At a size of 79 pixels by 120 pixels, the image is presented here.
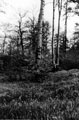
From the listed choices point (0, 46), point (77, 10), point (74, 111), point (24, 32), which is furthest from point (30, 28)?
point (74, 111)

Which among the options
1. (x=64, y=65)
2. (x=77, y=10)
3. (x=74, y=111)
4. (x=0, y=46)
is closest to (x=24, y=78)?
(x=74, y=111)

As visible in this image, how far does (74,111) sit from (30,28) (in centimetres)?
4019

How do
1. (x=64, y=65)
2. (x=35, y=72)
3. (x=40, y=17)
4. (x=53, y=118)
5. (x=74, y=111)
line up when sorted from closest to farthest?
(x=53, y=118) < (x=74, y=111) < (x=35, y=72) < (x=40, y=17) < (x=64, y=65)

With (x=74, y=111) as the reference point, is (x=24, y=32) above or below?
above

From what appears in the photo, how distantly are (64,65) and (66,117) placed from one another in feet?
61.4

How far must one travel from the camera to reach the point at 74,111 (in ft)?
12.9

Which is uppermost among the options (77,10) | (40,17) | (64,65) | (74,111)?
(77,10)

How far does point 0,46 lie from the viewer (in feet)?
229

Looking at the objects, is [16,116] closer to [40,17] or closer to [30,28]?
[40,17]

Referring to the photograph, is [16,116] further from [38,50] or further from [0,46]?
[0,46]

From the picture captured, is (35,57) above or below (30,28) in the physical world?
below

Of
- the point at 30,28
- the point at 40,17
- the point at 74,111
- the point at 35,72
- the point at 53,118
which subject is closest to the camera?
the point at 53,118

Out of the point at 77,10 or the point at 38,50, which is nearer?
→ the point at 38,50

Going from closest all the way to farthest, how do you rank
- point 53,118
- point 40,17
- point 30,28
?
point 53,118, point 40,17, point 30,28
